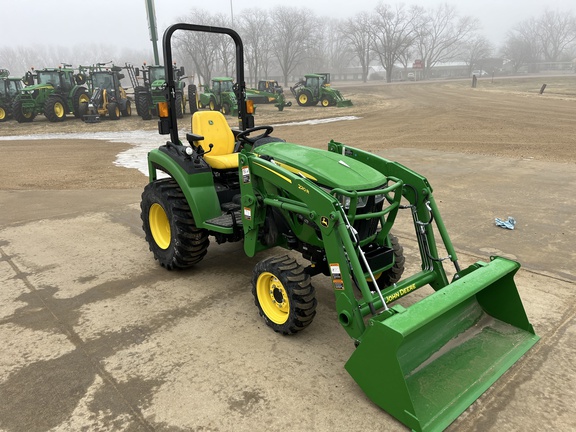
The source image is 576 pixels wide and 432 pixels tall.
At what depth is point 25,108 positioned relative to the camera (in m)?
19.1

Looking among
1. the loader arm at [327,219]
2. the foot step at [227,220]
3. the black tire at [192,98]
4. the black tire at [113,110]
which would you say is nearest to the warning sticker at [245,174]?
the loader arm at [327,219]

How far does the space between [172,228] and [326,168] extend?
1.67m

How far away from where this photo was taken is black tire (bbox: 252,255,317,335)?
295cm

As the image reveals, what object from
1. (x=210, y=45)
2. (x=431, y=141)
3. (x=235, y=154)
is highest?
(x=210, y=45)

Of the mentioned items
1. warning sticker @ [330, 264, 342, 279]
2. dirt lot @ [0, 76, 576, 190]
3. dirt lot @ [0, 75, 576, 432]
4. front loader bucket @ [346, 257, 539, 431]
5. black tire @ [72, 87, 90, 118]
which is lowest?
dirt lot @ [0, 76, 576, 190]

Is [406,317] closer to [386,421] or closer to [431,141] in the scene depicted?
[386,421]

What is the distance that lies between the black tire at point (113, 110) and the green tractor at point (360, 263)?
1704 cm

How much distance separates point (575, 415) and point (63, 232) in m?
5.45

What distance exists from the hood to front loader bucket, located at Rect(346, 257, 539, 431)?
3.00ft

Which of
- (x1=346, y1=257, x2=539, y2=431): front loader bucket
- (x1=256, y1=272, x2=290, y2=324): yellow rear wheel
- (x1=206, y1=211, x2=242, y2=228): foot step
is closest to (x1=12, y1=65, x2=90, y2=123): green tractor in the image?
(x1=206, y1=211, x2=242, y2=228): foot step

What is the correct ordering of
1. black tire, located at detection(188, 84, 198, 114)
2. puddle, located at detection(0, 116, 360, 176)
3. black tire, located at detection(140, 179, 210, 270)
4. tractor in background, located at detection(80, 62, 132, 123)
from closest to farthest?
black tire, located at detection(140, 179, 210, 270) < puddle, located at detection(0, 116, 360, 176) < black tire, located at detection(188, 84, 198, 114) < tractor in background, located at detection(80, 62, 132, 123)

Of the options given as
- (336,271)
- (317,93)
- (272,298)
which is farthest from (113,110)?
(336,271)

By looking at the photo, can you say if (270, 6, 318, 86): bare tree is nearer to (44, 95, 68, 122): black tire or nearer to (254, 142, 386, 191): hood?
(44, 95, 68, 122): black tire

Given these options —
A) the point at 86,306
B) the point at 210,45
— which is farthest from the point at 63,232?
the point at 210,45
